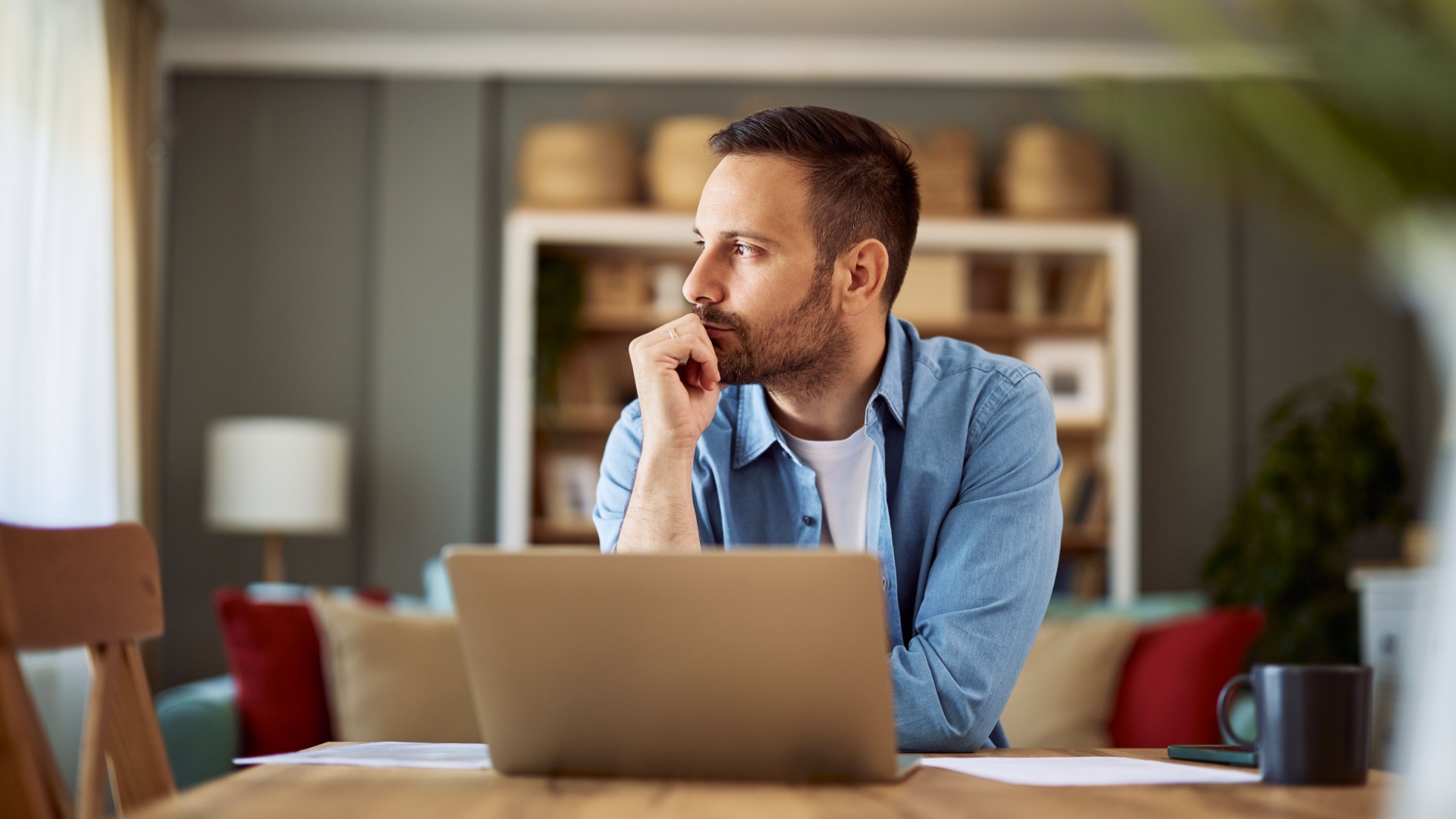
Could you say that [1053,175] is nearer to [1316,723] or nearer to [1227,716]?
[1227,716]

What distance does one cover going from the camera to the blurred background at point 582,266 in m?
4.14

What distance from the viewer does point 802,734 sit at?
32.1 inches

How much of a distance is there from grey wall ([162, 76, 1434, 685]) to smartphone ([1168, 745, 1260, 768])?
3554mm

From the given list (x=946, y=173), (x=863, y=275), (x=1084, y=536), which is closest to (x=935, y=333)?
(x=946, y=173)

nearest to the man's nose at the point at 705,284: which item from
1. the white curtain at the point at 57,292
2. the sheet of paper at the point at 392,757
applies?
the sheet of paper at the point at 392,757

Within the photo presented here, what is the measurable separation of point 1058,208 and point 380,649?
8.69 feet

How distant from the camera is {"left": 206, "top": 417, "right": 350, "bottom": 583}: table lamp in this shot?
3734mm

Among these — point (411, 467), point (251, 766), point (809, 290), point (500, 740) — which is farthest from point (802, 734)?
point (411, 467)

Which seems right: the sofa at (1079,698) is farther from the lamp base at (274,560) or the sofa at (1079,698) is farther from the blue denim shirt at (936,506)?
the blue denim shirt at (936,506)

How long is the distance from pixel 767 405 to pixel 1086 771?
32.8 inches

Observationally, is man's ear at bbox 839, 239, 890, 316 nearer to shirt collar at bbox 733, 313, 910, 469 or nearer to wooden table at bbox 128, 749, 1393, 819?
shirt collar at bbox 733, 313, 910, 469

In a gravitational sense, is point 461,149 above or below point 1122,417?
above

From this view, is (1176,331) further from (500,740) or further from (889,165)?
(500,740)

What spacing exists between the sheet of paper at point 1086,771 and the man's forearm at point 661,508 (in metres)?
0.47
